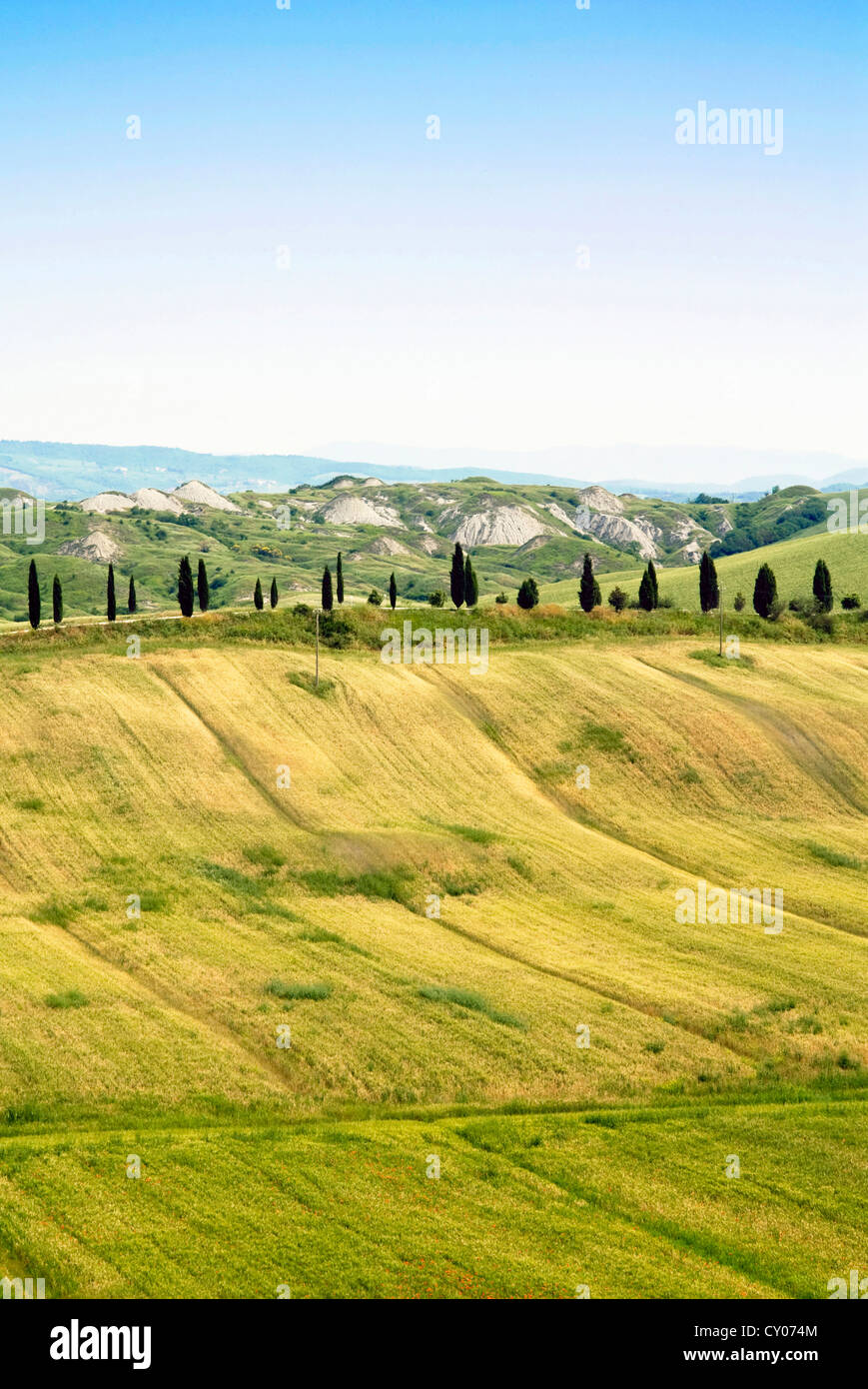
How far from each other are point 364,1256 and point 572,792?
50.0 metres

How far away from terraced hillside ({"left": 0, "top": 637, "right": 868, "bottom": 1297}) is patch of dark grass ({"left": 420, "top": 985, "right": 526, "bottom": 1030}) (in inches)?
5.8

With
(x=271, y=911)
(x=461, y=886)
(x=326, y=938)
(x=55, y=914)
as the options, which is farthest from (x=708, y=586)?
(x=55, y=914)

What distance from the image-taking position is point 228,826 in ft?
220

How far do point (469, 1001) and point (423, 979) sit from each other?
3.05m

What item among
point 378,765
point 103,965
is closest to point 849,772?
point 378,765

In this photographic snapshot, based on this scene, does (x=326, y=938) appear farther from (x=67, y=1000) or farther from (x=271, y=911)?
(x=67, y=1000)

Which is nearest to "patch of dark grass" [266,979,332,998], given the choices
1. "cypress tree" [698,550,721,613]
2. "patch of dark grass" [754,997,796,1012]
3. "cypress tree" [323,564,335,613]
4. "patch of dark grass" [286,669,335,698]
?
"patch of dark grass" [754,997,796,1012]

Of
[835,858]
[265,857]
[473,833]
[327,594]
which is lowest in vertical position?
[835,858]

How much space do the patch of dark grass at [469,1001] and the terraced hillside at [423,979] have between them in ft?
0.48

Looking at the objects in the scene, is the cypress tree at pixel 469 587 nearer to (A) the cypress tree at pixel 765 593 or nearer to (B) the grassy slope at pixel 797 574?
(A) the cypress tree at pixel 765 593

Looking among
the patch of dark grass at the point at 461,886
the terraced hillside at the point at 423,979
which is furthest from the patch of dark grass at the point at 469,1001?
the patch of dark grass at the point at 461,886

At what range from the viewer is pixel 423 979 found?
49969 mm

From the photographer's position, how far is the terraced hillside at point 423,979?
102ft

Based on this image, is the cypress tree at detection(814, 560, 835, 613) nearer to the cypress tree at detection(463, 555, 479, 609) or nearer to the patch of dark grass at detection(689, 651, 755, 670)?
the patch of dark grass at detection(689, 651, 755, 670)
